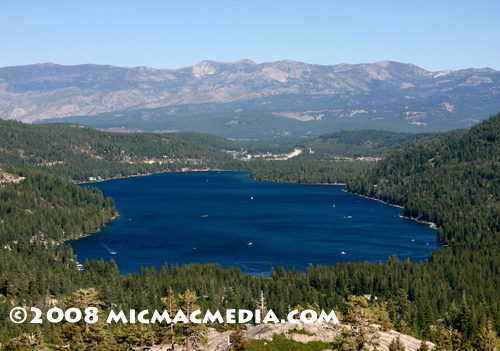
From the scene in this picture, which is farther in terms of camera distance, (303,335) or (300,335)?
(303,335)

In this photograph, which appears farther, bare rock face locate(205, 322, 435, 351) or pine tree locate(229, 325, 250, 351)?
bare rock face locate(205, 322, 435, 351)

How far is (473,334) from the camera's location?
115m

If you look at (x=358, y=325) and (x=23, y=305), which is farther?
(x=23, y=305)

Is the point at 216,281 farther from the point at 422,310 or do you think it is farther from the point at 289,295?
the point at 422,310

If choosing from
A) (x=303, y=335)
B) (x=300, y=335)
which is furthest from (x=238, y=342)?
(x=303, y=335)

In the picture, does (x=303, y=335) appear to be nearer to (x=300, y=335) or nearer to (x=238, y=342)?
(x=300, y=335)

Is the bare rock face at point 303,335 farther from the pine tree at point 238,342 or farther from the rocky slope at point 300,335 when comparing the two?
the pine tree at point 238,342

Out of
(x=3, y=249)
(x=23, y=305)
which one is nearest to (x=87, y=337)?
(x=23, y=305)

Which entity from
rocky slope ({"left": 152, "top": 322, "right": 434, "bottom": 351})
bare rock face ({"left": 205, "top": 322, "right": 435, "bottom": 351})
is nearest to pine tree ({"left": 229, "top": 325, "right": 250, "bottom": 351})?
rocky slope ({"left": 152, "top": 322, "right": 434, "bottom": 351})

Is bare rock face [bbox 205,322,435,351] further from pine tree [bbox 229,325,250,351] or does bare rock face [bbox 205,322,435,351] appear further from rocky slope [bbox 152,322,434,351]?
pine tree [bbox 229,325,250,351]

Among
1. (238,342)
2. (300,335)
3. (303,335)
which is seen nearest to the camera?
(238,342)

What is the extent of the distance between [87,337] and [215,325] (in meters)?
35.0

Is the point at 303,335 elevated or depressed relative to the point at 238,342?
depressed

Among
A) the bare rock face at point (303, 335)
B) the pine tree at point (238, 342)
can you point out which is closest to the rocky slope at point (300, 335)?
the bare rock face at point (303, 335)
